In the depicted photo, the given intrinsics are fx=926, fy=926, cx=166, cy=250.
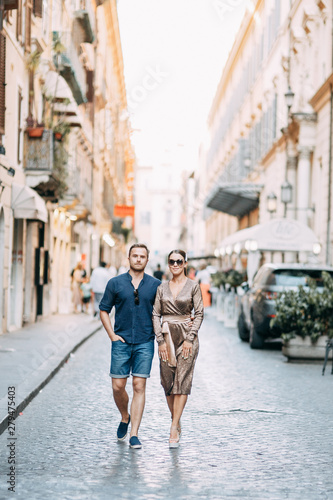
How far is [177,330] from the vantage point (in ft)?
24.7

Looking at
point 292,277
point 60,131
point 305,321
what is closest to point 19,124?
point 60,131

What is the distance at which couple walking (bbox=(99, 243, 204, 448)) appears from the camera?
7.49 metres

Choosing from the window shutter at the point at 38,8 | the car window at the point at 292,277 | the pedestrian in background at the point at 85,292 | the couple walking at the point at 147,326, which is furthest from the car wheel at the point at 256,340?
the pedestrian in background at the point at 85,292

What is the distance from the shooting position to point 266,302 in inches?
671

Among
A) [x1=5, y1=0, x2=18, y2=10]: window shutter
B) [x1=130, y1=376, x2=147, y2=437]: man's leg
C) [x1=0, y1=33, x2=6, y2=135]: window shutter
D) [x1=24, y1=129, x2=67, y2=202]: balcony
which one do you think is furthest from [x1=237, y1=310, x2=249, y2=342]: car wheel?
[x1=130, y1=376, x2=147, y2=437]: man's leg

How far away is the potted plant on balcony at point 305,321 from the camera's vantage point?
15.0 metres

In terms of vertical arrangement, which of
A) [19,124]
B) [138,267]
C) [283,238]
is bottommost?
[138,267]

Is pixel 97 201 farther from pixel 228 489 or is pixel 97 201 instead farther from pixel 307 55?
pixel 228 489

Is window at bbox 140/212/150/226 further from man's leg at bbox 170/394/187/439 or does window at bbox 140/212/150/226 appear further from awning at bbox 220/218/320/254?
man's leg at bbox 170/394/187/439

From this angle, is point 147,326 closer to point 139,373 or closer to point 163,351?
point 163,351

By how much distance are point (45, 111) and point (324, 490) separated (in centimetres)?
2081

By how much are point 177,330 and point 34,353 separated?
7.87 meters

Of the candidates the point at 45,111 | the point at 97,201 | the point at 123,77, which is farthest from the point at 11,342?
the point at 123,77

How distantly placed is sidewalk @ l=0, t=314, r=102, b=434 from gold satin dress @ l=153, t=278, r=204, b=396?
5.33ft
